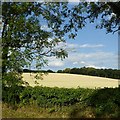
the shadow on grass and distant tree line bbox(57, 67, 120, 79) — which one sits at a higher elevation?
distant tree line bbox(57, 67, 120, 79)

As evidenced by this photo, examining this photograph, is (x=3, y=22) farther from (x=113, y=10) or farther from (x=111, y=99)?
(x=111, y=99)

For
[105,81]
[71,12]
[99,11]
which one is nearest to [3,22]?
[71,12]

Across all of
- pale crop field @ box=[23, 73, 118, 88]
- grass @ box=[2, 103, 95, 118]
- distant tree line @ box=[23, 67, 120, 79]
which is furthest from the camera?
distant tree line @ box=[23, 67, 120, 79]

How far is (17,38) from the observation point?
1275 cm

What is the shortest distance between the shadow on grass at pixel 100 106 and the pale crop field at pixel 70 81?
285 centimetres

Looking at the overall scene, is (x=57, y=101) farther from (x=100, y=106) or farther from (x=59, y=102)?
(x=100, y=106)

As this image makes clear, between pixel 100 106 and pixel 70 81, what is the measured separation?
6.56 metres

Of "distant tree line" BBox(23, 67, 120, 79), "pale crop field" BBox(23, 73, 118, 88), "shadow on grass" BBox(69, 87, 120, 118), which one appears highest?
"distant tree line" BBox(23, 67, 120, 79)

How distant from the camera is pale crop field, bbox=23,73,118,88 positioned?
13.6m

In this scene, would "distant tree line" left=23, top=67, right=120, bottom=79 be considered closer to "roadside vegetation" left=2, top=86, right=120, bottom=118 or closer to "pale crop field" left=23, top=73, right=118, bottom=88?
"pale crop field" left=23, top=73, right=118, bottom=88

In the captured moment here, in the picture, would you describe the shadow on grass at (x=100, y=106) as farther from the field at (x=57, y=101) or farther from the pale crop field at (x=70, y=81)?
the pale crop field at (x=70, y=81)

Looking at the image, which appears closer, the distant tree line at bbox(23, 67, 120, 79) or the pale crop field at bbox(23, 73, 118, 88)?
the pale crop field at bbox(23, 73, 118, 88)

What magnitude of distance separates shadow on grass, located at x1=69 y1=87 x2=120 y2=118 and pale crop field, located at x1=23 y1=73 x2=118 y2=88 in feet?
9.34

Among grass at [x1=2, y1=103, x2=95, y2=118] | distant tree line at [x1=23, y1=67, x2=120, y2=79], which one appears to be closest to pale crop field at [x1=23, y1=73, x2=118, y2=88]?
distant tree line at [x1=23, y1=67, x2=120, y2=79]
